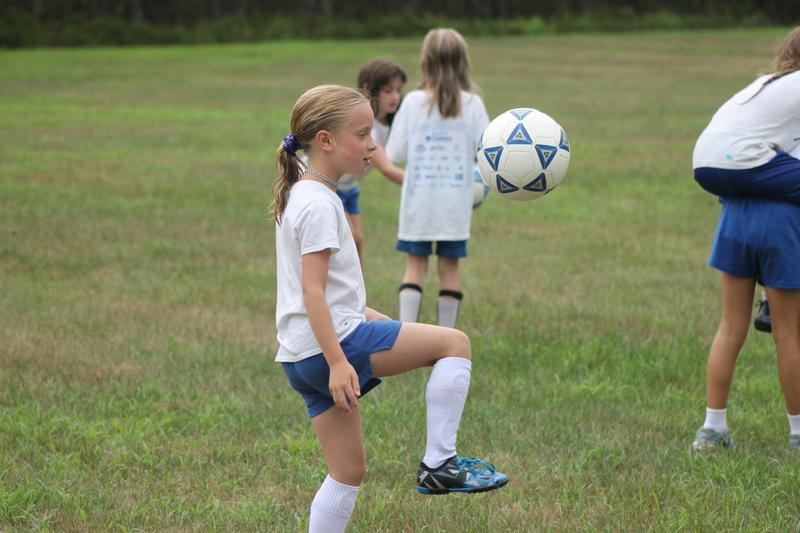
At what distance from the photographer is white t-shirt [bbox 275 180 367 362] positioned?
3.57 metres

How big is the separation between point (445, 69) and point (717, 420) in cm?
298

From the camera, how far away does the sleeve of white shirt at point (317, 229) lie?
11.5 feet

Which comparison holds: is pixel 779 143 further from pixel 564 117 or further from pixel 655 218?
pixel 564 117

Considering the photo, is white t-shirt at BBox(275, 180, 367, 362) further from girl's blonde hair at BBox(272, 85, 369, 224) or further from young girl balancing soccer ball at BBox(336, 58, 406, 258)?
young girl balancing soccer ball at BBox(336, 58, 406, 258)

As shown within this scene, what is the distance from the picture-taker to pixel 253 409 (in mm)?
5891

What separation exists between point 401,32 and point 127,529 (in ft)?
170

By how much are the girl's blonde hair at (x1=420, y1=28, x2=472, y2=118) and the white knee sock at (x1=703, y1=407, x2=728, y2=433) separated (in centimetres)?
274

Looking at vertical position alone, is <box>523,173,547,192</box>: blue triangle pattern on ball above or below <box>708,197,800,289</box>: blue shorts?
above

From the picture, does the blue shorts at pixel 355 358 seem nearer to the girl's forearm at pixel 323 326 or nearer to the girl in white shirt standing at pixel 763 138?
the girl's forearm at pixel 323 326

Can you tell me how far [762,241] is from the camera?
16.5 ft

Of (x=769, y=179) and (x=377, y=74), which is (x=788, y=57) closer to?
(x=769, y=179)

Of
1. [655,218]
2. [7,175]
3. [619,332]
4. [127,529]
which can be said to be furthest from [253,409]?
[7,175]

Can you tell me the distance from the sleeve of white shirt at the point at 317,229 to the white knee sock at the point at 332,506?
2.94 ft

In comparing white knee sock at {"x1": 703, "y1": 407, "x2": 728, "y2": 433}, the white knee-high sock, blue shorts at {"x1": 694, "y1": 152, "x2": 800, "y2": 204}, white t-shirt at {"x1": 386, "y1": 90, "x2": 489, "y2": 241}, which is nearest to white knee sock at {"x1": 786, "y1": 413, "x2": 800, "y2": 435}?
white knee sock at {"x1": 703, "y1": 407, "x2": 728, "y2": 433}
